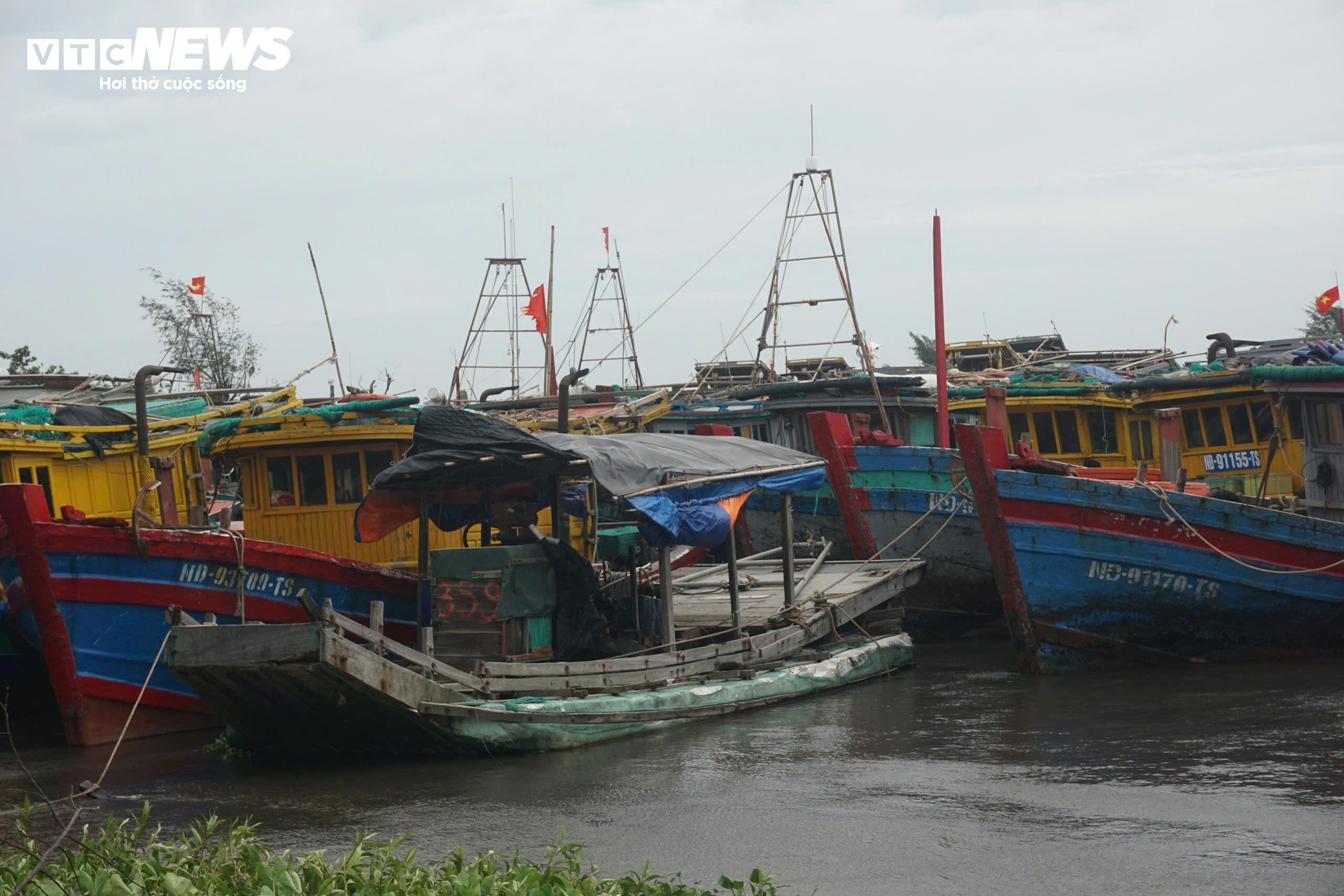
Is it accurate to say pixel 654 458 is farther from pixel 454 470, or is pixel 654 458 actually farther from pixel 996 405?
pixel 996 405

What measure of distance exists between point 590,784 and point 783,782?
136 centimetres

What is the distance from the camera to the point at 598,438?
11.6m

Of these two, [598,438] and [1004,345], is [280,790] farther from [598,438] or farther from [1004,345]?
[1004,345]

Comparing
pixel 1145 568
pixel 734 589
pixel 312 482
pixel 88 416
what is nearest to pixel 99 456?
pixel 88 416

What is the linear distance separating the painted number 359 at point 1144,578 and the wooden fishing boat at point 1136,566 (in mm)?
10

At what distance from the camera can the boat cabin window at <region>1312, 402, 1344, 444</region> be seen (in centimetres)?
1459

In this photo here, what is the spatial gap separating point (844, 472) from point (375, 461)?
20.9ft

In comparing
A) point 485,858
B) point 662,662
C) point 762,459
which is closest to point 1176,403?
point 762,459

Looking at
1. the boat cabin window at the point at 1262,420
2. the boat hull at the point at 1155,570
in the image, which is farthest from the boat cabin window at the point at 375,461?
the boat cabin window at the point at 1262,420

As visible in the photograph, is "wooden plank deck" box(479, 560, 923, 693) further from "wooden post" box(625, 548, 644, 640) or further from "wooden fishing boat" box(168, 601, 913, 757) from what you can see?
"wooden post" box(625, 548, 644, 640)

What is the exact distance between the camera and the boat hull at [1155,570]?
13.5 metres

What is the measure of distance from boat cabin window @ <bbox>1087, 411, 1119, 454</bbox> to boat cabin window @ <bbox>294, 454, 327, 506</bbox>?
11249 millimetres

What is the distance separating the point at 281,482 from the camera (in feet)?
46.4

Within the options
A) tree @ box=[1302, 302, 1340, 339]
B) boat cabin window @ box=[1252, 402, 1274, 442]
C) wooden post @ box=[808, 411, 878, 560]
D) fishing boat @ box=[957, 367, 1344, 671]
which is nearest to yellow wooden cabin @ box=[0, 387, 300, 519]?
wooden post @ box=[808, 411, 878, 560]
